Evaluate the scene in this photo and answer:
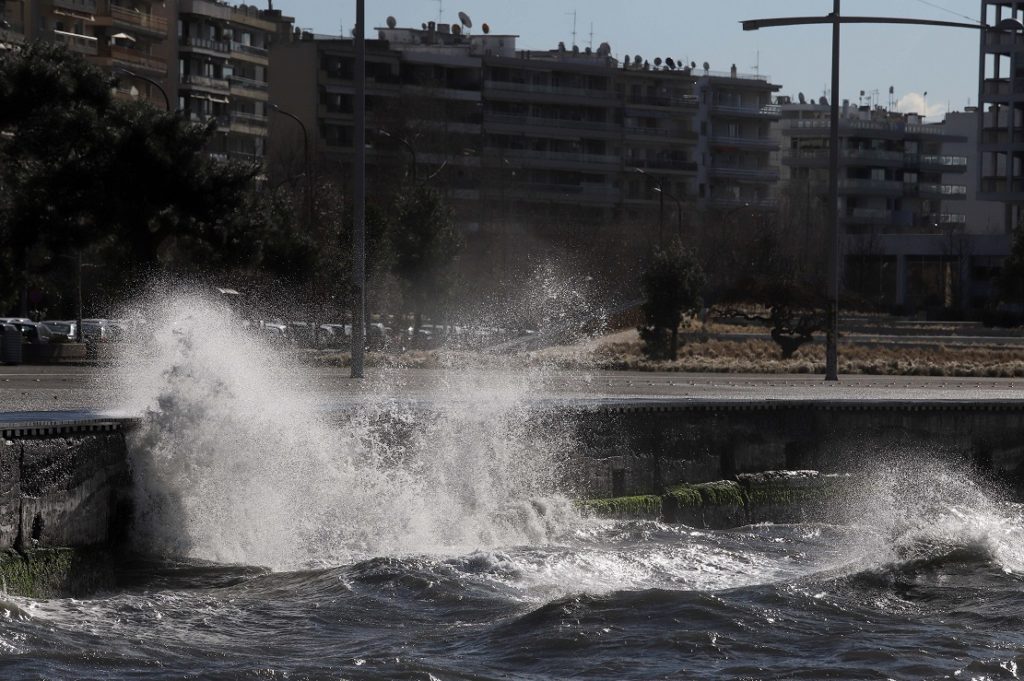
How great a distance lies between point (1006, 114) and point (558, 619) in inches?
3693

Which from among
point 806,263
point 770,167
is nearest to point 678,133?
point 770,167

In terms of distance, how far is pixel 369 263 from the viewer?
160 feet

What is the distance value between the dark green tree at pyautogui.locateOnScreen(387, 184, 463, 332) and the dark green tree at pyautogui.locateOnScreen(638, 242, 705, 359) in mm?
7046

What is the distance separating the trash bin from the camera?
119 feet

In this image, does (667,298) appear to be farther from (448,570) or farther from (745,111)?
(745,111)

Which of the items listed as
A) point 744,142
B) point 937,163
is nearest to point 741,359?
point 744,142

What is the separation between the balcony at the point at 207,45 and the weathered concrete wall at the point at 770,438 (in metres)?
86.5

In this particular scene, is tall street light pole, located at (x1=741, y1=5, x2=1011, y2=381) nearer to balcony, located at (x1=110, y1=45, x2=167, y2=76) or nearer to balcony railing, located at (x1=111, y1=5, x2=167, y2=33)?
balcony, located at (x1=110, y1=45, x2=167, y2=76)

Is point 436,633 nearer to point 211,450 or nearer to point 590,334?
point 211,450

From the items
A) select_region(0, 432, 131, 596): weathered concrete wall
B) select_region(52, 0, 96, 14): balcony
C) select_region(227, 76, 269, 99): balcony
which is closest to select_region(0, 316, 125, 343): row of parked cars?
select_region(0, 432, 131, 596): weathered concrete wall

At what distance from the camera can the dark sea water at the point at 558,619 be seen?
11594mm

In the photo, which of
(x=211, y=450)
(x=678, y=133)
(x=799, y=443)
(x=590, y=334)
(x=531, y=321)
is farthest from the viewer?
(x=678, y=133)

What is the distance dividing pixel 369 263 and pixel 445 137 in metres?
55.2

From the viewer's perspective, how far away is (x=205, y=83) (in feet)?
346
